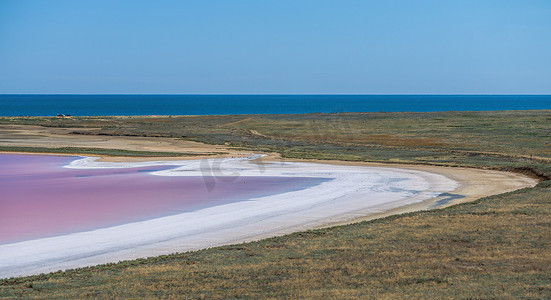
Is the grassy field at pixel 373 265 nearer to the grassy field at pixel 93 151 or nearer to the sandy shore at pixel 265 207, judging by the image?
the sandy shore at pixel 265 207

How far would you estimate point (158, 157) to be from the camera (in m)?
50.2

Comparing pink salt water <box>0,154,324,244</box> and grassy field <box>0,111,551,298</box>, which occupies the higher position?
grassy field <box>0,111,551,298</box>

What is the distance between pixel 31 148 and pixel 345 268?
46.8 m

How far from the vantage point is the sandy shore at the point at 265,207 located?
19422 mm

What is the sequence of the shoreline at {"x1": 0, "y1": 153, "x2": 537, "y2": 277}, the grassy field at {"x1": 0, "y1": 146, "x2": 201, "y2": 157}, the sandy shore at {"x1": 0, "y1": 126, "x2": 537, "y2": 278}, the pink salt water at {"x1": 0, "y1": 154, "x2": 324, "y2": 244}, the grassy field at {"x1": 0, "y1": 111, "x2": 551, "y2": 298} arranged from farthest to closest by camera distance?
the grassy field at {"x1": 0, "y1": 146, "x2": 201, "y2": 157} < the pink salt water at {"x1": 0, "y1": 154, "x2": 324, "y2": 244} < the sandy shore at {"x1": 0, "y1": 126, "x2": 537, "y2": 278} < the shoreline at {"x1": 0, "y1": 153, "x2": 537, "y2": 277} < the grassy field at {"x1": 0, "y1": 111, "x2": 551, "y2": 298}

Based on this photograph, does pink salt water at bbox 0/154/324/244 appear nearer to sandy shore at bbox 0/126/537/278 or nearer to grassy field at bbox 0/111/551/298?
sandy shore at bbox 0/126/537/278

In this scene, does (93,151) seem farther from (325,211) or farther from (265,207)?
→ (325,211)

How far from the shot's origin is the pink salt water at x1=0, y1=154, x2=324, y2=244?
24.5m

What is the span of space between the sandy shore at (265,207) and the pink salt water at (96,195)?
1.34m

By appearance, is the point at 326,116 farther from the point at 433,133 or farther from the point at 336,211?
the point at 336,211

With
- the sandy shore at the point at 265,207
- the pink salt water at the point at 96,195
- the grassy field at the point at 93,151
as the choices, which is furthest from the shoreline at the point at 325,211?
the grassy field at the point at 93,151

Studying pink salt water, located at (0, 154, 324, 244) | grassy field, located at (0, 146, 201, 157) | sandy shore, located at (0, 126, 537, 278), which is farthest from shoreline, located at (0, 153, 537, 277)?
grassy field, located at (0, 146, 201, 157)

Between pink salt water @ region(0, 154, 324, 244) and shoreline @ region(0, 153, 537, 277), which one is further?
pink salt water @ region(0, 154, 324, 244)

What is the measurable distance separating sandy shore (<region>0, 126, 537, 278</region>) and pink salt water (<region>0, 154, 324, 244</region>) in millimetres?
1345
